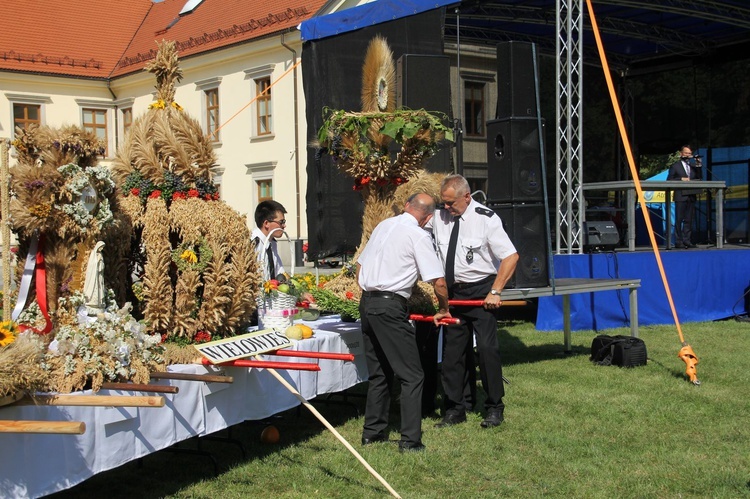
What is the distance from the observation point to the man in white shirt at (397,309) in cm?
520

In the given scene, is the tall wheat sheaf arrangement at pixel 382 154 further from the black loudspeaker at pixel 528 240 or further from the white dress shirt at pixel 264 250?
the black loudspeaker at pixel 528 240

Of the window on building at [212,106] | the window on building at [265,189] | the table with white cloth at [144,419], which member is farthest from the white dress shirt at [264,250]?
the window on building at [212,106]

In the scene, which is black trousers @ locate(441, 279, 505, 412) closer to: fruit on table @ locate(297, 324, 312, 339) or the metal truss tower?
fruit on table @ locate(297, 324, 312, 339)

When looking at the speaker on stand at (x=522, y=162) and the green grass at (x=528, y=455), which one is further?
the speaker on stand at (x=522, y=162)

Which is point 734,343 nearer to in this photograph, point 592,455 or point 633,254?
point 633,254

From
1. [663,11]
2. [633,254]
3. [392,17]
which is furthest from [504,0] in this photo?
[633,254]

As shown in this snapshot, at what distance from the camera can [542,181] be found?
7.92 m

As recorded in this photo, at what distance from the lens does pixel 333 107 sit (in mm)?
11758

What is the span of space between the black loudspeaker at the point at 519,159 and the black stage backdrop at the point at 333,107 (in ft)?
11.7

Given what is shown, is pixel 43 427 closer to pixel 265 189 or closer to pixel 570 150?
pixel 570 150

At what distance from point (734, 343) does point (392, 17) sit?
19.6 feet

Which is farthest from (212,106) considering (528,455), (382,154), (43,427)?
(43,427)

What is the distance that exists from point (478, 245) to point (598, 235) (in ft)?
20.1

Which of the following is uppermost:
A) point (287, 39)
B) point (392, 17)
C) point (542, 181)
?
point (287, 39)
